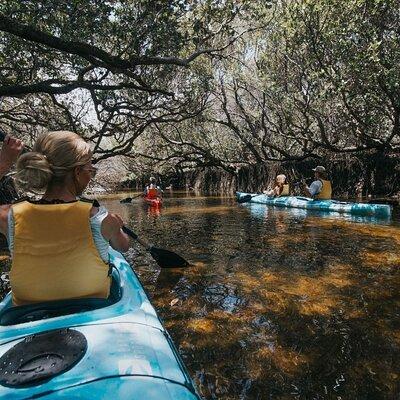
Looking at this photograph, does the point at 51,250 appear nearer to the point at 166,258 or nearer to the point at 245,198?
the point at 166,258

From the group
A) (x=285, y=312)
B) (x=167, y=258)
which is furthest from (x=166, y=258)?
(x=285, y=312)

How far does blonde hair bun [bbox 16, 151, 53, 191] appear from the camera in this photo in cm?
222

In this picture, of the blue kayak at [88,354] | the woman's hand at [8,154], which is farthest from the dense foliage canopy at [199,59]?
the blue kayak at [88,354]

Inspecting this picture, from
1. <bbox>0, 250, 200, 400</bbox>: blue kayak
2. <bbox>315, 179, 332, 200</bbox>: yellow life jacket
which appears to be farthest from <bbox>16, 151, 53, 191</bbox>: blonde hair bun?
<bbox>315, 179, 332, 200</bbox>: yellow life jacket

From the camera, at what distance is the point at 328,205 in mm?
12469

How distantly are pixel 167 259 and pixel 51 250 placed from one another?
4.06 meters

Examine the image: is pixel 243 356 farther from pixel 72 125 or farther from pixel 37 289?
pixel 72 125

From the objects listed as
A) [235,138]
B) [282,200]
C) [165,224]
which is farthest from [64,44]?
[235,138]

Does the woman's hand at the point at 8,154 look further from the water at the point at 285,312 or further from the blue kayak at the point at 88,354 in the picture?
the water at the point at 285,312

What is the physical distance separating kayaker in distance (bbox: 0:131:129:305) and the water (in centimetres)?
136

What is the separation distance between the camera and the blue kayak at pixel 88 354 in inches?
64.5

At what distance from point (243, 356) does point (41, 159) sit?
230cm

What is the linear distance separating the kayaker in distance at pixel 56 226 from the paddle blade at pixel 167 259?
375 centimetres

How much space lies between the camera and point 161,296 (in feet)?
16.6
